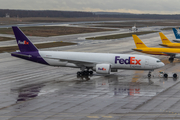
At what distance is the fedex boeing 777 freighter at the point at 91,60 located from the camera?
43688mm

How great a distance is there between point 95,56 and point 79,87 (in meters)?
8.91

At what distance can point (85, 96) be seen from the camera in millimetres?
33219

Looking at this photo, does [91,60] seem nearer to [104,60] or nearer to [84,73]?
[104,60]

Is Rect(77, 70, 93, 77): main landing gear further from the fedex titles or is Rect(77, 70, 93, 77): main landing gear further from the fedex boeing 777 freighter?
the fedex titles

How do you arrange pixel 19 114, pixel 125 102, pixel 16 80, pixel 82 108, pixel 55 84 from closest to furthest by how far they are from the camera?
pixel 19 114
pixel 82 108
pixel 125 102
pixel 55 84
pixel 16 80

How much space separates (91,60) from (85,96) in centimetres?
1279

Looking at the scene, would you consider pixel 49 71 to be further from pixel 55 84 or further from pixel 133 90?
pixel 133 90

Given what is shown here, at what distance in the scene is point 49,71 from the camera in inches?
1971

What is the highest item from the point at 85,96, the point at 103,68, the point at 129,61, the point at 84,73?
the point at 129,61

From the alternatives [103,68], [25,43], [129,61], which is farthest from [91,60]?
[25,43]

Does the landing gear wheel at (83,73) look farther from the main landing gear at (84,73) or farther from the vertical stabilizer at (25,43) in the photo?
the vertical stabilizer at (25,43)

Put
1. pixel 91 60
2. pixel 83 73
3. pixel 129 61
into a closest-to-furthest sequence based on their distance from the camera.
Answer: pixel 129 61 → pixel 91 60 → pixel 83 73

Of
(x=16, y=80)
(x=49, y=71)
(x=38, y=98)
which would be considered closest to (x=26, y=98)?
(x=38, y=98)

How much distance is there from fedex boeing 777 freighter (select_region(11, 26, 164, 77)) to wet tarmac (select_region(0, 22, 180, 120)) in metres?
1.75
